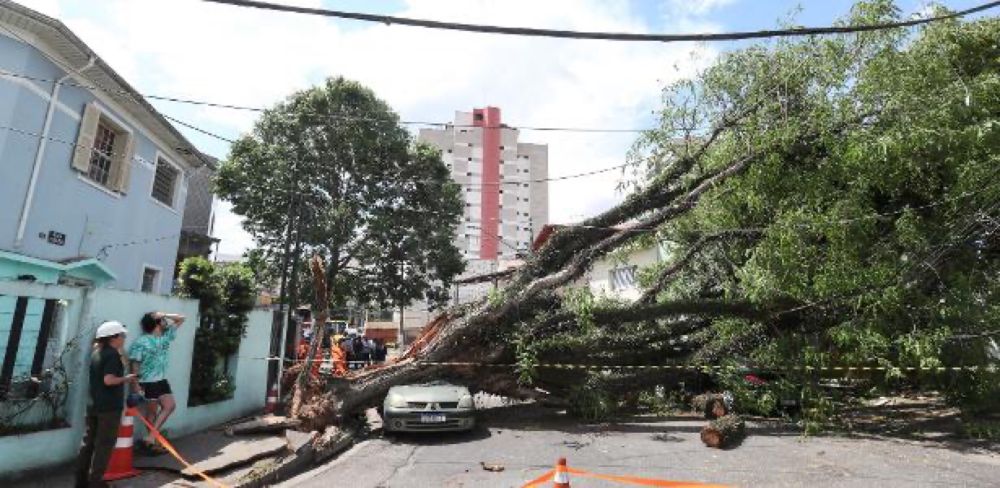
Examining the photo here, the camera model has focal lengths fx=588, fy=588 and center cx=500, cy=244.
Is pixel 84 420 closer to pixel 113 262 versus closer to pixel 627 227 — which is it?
pixel 113 262

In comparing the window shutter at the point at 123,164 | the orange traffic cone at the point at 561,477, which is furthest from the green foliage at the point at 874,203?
the window shutter at the point at 123,164

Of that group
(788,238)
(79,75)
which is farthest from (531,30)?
(79,75)

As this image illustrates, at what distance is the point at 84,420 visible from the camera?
22.0ft

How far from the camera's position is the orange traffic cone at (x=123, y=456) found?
6066 mm

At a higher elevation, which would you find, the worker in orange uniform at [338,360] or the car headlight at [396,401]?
the worker in orange uniform at [338,360]

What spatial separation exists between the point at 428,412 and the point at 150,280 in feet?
34.5

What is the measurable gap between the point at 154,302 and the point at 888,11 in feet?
42.7

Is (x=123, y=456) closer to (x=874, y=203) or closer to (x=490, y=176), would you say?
(x=874, y=203)

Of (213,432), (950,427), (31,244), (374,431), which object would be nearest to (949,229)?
(950,427)

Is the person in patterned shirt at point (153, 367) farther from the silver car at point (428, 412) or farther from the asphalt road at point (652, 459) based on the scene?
the silver car at point (428, 412)

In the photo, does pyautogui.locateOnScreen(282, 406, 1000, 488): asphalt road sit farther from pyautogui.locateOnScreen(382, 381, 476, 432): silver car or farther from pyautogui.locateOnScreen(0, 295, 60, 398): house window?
pyautogui.locateOnScreen(0, 295, 60, 398): house window

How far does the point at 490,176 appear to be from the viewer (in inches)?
2717

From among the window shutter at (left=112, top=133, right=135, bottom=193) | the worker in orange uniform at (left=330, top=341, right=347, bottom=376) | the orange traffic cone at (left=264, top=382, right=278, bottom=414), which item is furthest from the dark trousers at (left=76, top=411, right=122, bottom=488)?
the window shutter at (left=112, top=133, right=135, bottom=193)

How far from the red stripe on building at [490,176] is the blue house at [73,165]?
48.9 metres
